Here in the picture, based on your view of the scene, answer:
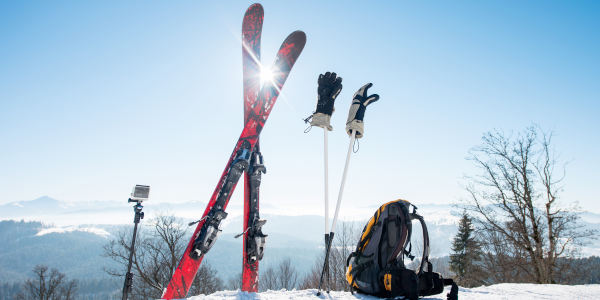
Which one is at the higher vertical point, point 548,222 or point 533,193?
point 533,193

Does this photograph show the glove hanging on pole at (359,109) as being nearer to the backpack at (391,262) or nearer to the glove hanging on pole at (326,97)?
the glove hanging on pole at (326,97)

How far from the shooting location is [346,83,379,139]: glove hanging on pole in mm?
3879

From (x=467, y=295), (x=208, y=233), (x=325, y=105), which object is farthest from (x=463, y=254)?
(x=208, y=233)

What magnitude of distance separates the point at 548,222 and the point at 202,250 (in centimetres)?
1100

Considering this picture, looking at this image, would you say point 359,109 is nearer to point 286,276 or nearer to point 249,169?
point 249,169

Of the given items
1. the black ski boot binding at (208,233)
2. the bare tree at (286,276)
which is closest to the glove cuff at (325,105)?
the black ski boot binding at (208,233)

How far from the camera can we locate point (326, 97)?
4.00 meters

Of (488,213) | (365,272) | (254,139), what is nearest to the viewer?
(365,272)

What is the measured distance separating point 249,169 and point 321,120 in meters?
1.48

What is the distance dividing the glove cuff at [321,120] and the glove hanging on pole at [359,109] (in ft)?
0.99

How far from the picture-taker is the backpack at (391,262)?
106 inches

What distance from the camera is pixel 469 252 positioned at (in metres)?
18.3

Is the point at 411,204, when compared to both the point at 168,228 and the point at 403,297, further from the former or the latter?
the point at 168,228

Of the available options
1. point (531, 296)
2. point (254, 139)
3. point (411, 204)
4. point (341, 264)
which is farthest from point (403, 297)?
point (341, 264)
